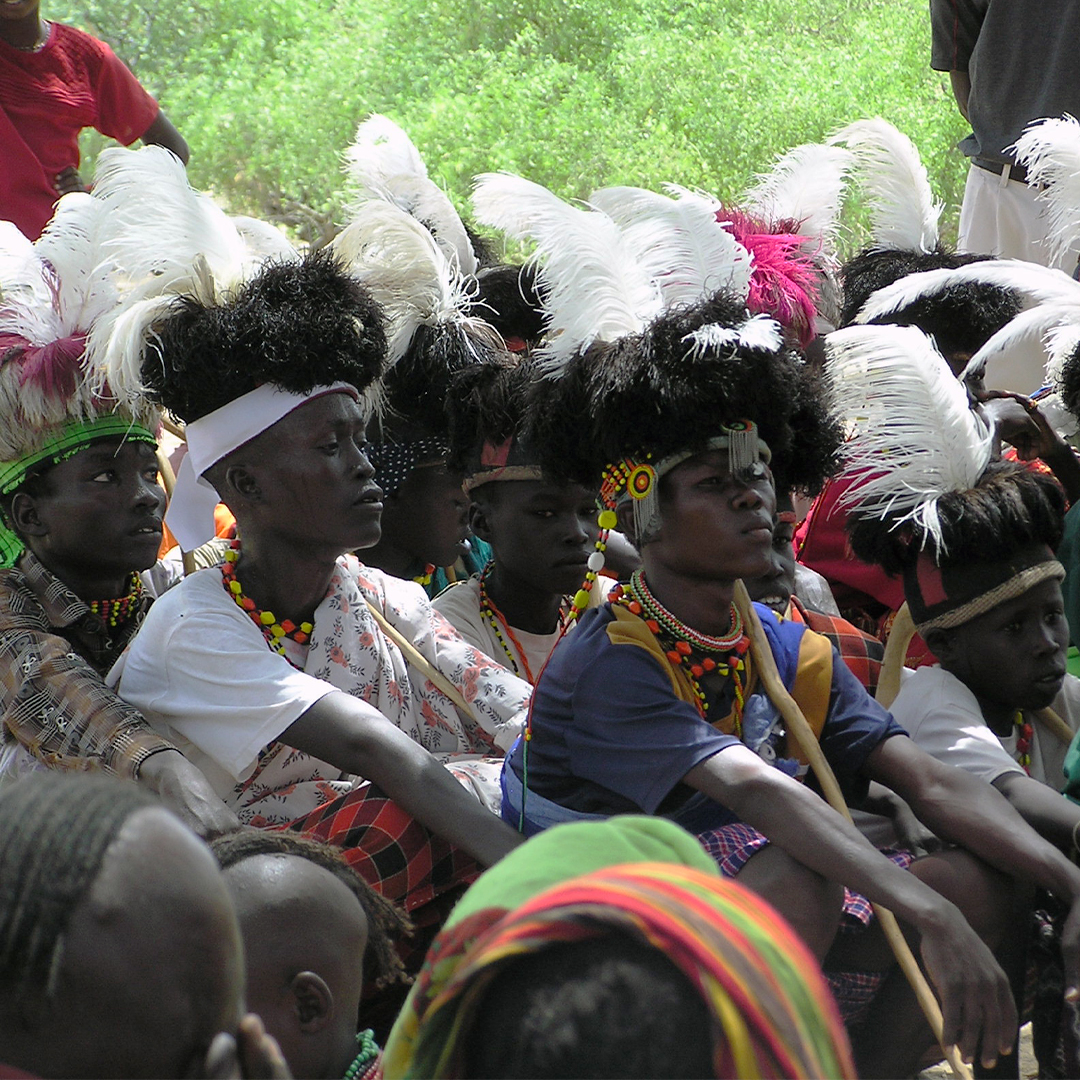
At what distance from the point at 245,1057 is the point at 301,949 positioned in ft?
3.23

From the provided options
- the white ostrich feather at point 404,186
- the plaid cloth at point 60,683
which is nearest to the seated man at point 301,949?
the plaid cloth at point 60,683

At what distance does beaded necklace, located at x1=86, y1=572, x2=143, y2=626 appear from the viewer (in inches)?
146

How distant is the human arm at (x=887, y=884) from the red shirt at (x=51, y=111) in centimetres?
442

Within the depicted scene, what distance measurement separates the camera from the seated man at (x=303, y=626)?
10.4 ft

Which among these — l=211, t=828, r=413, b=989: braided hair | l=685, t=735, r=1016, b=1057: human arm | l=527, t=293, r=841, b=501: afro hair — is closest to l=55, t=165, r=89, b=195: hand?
l=527, t=293, r=841, b=501: afro hair

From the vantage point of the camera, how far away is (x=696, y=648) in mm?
3119

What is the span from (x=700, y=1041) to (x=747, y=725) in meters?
1.99

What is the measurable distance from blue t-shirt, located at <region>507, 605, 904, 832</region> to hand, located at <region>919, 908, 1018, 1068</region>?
0.54 m

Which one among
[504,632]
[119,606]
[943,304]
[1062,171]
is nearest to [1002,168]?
[943,304]

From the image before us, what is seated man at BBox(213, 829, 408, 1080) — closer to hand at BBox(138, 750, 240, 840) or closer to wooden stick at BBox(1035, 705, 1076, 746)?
hand at BBox(138, 750, 240, 840)

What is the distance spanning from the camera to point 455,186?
32.8 feet

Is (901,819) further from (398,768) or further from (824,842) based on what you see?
(398,768)

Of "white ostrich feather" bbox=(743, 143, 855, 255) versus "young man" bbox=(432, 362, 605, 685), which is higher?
"white ostrich feather" bbox=(743, 143, 855, 255)

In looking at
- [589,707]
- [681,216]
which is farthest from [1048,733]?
[681,216]
